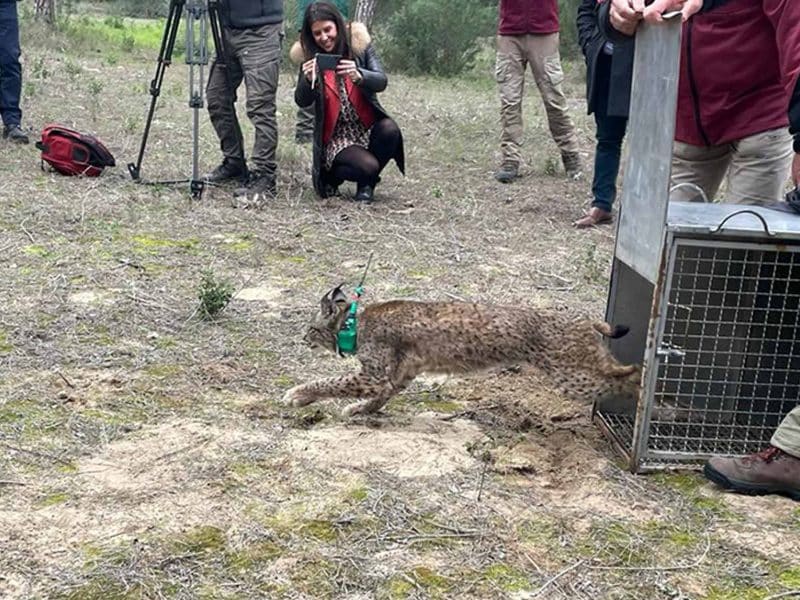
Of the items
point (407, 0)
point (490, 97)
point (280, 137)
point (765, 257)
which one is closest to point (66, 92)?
point (280, 137)

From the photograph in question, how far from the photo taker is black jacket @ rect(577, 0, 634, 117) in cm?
705

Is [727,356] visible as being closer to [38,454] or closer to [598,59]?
[38,454]

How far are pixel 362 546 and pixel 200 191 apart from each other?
17.7 feet

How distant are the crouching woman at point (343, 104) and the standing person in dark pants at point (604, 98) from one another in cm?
171

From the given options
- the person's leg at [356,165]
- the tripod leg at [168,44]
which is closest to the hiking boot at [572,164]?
the person's leg at [356,165]

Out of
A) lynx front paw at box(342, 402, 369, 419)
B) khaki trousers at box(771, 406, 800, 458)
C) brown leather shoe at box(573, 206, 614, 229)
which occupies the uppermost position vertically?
khaki trousers at box(771, 406, 800, 458)

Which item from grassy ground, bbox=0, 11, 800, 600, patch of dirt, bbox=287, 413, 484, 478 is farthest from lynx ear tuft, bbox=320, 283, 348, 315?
patch of dirt, bbox=287, 413, 484, 478

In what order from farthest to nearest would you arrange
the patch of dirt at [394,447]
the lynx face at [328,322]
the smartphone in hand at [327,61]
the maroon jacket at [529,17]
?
the maroon jacket at [529,17], the smartphone in hand at [327,61], the lynx face at [328,322], the patch of dirt at [394,447]

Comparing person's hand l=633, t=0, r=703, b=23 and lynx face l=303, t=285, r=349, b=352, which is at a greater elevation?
person's hand l=633, t=0, r=703, b=23

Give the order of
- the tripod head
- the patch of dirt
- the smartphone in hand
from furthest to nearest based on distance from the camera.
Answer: the smartphone in hand < the tripod head < the patch of dirt

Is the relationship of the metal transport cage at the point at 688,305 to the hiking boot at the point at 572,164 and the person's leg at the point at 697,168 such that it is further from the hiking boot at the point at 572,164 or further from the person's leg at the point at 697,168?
the hiking boot at the point at 572,164

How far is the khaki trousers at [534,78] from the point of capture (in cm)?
914

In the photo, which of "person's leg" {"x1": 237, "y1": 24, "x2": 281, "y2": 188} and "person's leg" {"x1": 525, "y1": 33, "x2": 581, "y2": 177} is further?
"person's leg" {"x1": 525, "y1": 33, "x2": 581, "y2": 177}

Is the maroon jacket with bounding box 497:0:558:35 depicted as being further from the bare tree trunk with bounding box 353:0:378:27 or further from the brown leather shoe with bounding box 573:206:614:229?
the bare tree trunk with bounding box 353:0:378:27
